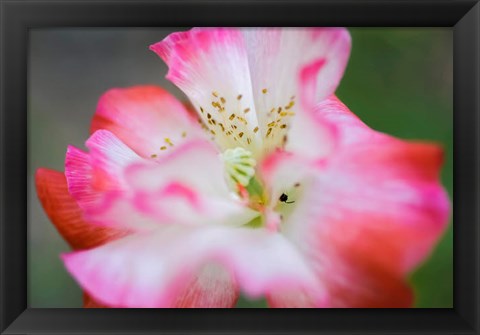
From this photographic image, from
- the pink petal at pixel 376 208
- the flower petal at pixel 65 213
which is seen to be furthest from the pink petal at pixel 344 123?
the flower petal at pixel 65 213

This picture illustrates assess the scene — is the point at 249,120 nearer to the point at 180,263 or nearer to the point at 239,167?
the point at 239,167

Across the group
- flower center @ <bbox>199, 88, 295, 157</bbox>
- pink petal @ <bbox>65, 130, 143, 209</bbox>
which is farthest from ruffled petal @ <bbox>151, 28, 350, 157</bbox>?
pink petal @ <bbox>65, 130, 143, 209</bbox>

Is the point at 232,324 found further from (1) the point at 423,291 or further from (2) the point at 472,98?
(2) the point at 472,98

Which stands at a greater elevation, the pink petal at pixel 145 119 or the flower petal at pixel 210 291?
the pink petal at pixel 145 119

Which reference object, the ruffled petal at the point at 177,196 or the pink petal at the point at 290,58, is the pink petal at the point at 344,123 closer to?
the pink petal at the point at 290,58

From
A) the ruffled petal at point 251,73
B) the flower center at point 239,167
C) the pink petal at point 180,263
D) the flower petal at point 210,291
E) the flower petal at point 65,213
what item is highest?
the ruffled petal at point 251,73

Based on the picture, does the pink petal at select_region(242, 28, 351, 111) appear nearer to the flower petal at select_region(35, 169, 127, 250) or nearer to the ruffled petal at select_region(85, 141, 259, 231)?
the ruffled petal at select_region(85, 141, 259, 231)

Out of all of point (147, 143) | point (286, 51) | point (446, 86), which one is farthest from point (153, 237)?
point (446, 86)
